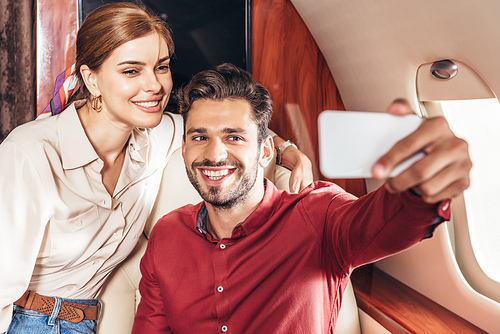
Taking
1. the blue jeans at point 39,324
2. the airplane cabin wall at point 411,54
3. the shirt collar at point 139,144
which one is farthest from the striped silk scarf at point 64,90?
the airplane cabin wall at point 411,54

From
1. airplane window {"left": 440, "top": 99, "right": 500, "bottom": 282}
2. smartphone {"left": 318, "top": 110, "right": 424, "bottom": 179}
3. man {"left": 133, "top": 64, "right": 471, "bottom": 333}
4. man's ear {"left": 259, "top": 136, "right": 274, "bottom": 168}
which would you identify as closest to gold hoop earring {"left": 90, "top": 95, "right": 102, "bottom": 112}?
man {"left": 133, "top": 64, "right": 471, "bottom": 333}

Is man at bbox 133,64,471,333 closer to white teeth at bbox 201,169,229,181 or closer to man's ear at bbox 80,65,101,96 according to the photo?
white teeth at bbox 201,169,229,181

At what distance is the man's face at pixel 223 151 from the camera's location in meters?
1.24

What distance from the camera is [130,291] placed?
167cm

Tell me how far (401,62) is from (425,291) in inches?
34.5

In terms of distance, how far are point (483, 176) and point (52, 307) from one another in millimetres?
1476

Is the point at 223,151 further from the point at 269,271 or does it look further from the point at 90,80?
the point at 90,80

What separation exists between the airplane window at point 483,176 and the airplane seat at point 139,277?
0.46 meters

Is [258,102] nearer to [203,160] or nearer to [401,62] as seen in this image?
[203,160]

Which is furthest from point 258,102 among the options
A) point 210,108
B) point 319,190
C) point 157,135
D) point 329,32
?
point 329,32

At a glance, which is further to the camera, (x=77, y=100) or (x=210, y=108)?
(x=77, y=100)

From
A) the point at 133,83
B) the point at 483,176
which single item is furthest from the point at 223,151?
the point at 483,176

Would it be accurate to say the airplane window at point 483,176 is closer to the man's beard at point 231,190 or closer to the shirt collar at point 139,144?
the man's beard at point 231,190

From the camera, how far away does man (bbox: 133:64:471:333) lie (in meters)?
1.16
